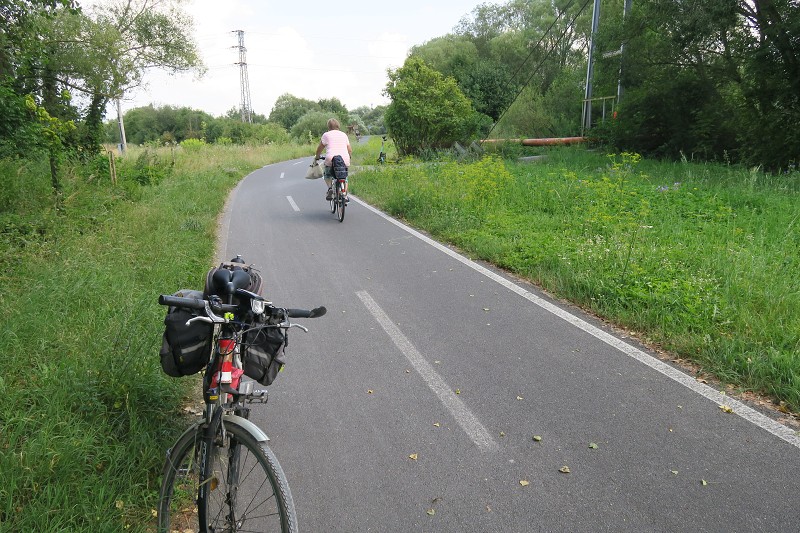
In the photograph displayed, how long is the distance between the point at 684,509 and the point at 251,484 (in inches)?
88.6

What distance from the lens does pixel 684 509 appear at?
3.02 m

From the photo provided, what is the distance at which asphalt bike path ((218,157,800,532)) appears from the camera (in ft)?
10.0

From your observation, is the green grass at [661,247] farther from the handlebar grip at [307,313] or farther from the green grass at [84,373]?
the green grass at [84,373]

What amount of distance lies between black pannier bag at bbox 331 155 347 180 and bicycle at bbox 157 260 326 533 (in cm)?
972

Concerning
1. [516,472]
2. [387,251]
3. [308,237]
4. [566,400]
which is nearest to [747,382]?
[566,400]

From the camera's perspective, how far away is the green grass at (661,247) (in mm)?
4941

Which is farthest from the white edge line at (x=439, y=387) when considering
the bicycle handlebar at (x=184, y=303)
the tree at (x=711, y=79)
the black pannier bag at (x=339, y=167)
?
the tree at (x=711, y=79)

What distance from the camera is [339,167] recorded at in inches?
486

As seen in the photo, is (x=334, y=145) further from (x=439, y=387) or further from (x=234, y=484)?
(x=234, y=484)

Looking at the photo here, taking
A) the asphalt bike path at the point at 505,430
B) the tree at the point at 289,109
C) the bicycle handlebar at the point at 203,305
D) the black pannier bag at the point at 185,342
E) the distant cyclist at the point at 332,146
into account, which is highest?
the tree at the point at 289,109

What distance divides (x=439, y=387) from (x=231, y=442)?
2.23 meters

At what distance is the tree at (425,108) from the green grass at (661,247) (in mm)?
11669

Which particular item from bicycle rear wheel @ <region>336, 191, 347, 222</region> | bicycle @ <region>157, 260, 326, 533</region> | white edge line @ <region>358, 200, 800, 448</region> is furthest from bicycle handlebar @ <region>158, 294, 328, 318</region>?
bicycle rear wheel @ <region>336, 191, 347, 222</region>

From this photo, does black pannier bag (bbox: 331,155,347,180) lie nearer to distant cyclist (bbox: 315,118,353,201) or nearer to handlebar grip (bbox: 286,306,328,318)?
distant cyclist (bbox: 315,118,353,201)
